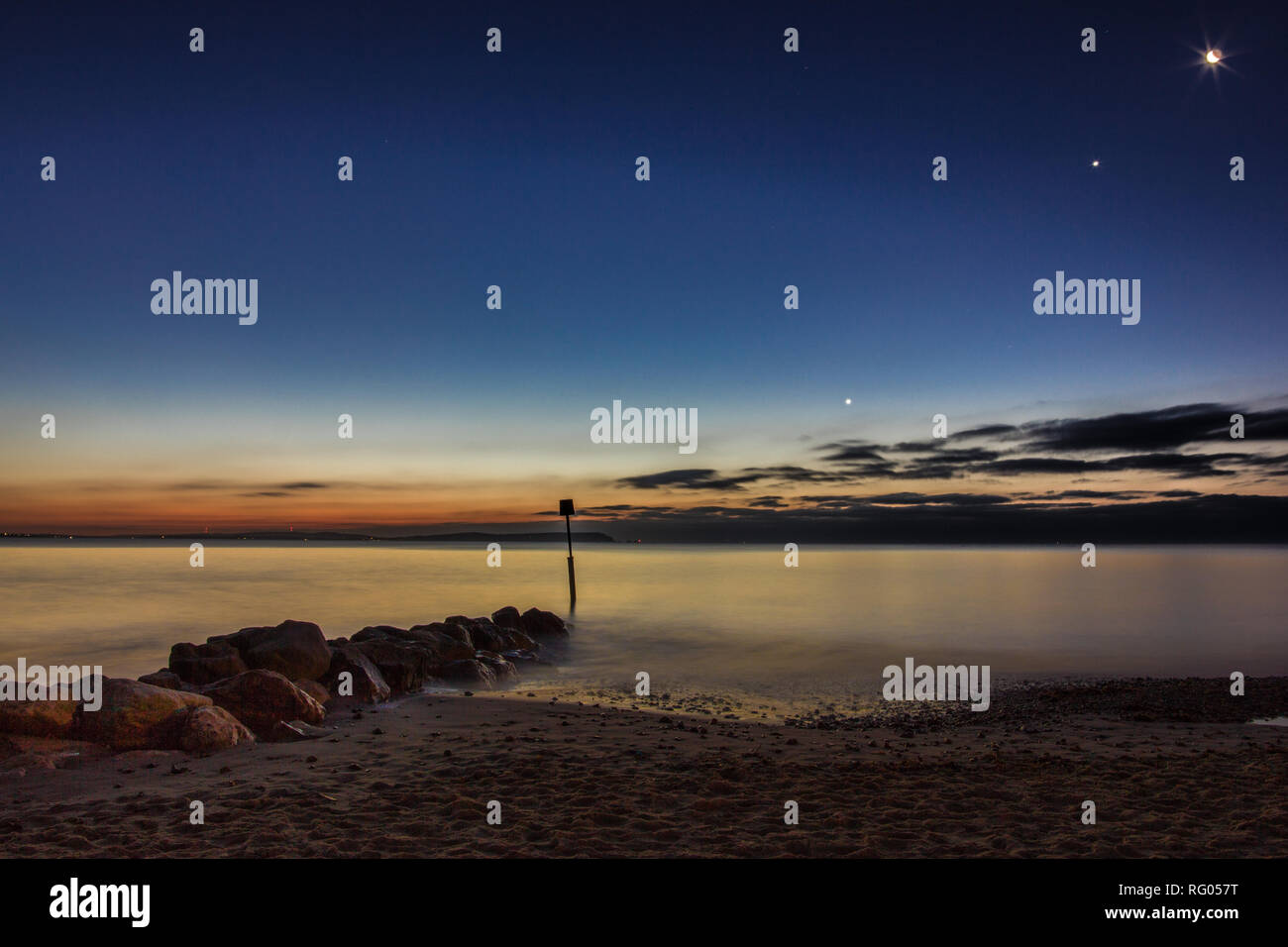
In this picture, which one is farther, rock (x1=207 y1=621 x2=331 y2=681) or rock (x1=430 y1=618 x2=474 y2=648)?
rock (x1=430 y1=618 x2=474 y2=648)

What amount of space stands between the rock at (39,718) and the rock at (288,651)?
3851 millimetres

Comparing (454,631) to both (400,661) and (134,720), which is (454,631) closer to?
(400,661)

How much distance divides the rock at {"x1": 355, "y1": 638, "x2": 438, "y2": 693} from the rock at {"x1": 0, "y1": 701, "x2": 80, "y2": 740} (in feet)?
17.8

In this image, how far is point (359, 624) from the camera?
94.7 feet

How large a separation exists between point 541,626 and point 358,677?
10713 millimetres

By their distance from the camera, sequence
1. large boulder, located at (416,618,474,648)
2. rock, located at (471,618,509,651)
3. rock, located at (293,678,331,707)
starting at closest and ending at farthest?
1. rock, located at (293,678,331,707)
2. large boulder, located at (416,618,474,648)
3. rock, located at (471,618,509,651)

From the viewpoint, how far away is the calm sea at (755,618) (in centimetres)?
1955

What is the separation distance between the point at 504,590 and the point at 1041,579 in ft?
126

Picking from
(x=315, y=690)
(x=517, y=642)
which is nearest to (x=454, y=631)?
(x=517, y=642)

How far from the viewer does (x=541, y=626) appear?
2350cm

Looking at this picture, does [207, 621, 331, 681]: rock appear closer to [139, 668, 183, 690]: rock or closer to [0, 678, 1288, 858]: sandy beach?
[139, 668, 183, 690]: rock

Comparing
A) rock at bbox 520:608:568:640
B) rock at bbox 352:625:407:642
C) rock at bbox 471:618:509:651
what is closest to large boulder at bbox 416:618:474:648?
rock at bbox 471:618:509:651

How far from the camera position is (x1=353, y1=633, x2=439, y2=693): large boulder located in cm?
1388
